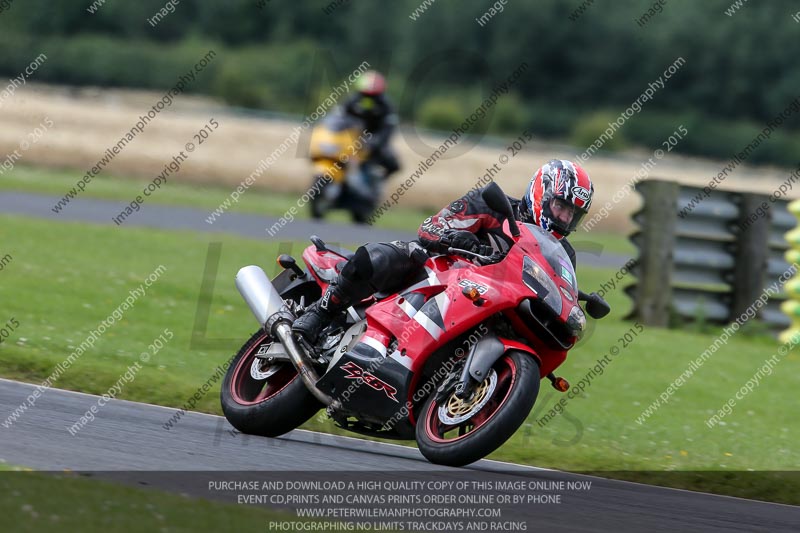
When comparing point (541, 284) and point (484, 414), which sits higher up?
point (541, 284)

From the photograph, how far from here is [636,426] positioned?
956 centimetres

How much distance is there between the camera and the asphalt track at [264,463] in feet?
19.2

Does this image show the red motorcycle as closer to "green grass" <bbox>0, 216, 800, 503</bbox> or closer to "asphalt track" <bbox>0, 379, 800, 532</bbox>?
"asphalt track" <bbox>0, 379, 800, 532</bbox>

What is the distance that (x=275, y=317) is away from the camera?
748cm

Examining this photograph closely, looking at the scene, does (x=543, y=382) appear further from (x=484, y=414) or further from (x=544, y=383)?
(x=484, y=414)

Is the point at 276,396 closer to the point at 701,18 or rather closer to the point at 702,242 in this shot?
the point at 702,242

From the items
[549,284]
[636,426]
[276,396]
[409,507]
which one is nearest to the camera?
[409,507]

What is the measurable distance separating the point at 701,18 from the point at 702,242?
5263 centimetres

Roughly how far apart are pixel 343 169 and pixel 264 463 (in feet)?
56.6

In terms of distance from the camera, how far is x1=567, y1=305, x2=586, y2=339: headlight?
22.3ft

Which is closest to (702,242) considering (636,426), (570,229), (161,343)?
(636,426)

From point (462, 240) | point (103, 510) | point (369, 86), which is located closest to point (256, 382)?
point (462, 240)

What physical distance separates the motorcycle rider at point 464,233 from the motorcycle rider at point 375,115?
1656 centimetres

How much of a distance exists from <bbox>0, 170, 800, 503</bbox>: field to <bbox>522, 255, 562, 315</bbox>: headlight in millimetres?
890
